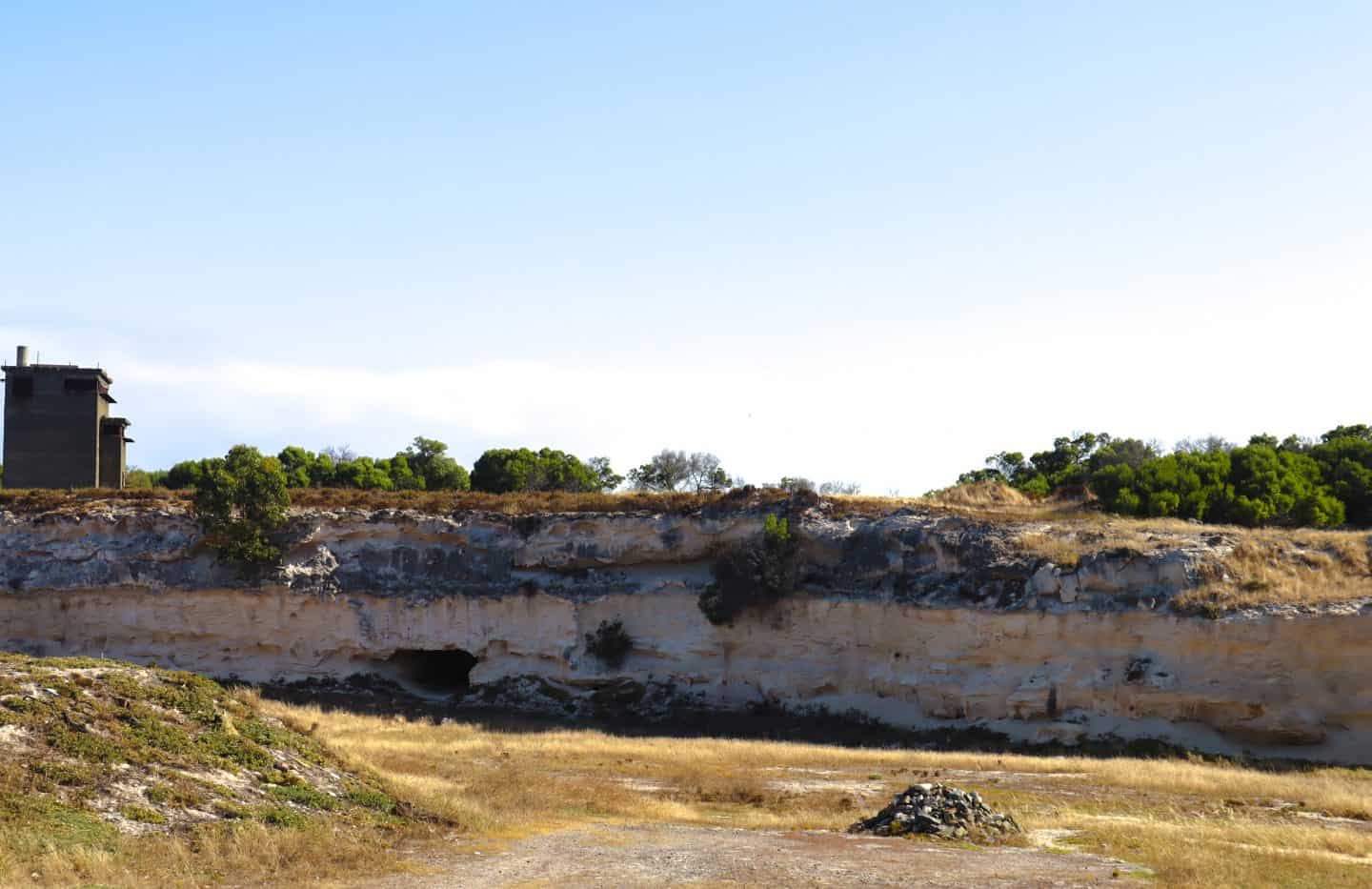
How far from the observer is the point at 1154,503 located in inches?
1816

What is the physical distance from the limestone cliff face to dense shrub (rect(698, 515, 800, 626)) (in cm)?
54

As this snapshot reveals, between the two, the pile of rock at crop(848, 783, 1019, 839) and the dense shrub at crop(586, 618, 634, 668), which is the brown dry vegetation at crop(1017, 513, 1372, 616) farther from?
the pile of rock at crop(848, 783, 1019, 839)

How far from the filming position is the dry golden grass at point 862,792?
62.4ft

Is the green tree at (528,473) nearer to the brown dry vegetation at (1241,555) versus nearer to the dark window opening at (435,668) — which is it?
the dark window opening at (435,668)

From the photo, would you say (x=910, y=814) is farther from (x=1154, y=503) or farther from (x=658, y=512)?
(x=1154, y=503)

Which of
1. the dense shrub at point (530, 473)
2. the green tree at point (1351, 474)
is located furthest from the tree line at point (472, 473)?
the green tree at point (1351, 474)

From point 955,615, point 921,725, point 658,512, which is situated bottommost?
point 921,725

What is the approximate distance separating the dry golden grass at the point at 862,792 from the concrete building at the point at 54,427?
2282 cm

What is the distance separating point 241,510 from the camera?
44.2 meters

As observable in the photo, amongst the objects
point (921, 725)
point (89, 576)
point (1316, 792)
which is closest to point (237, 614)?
point (89, 576)

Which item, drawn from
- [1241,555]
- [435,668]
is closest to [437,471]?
[435,668]

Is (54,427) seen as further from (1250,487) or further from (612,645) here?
(1250,487)

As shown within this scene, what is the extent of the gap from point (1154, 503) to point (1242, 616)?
13.3 metres

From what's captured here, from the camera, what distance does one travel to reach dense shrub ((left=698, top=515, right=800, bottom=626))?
4081 centimetres
